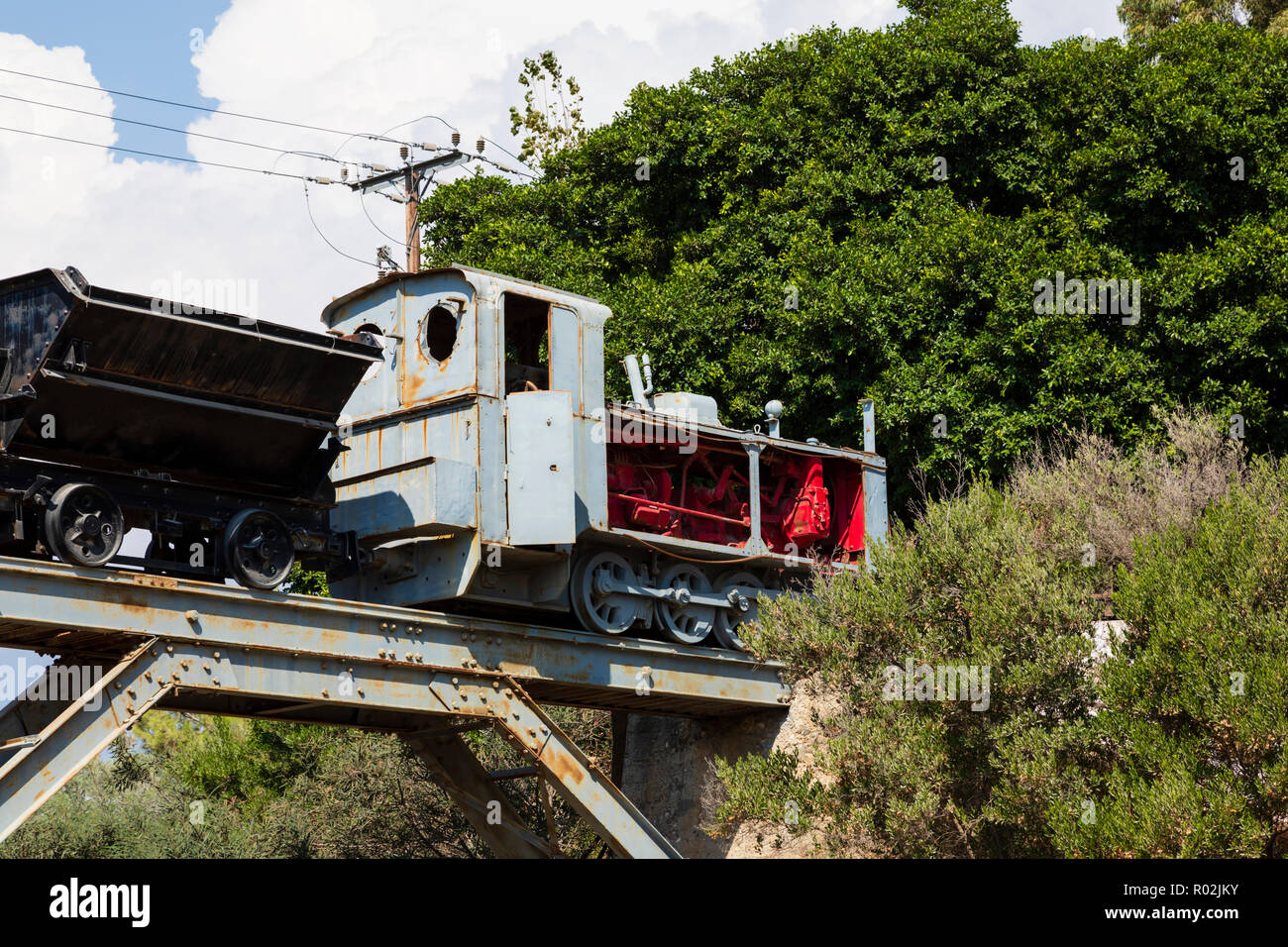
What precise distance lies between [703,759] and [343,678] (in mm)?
6893

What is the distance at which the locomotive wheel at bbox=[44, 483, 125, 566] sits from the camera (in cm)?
1378

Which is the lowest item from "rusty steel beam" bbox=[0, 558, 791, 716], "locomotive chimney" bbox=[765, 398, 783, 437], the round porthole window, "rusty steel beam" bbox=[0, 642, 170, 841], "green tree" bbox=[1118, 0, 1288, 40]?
"rusty steel beam" bbox=[0, 642, 170, 841]

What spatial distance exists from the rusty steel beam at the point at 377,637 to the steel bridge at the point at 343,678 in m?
0.02

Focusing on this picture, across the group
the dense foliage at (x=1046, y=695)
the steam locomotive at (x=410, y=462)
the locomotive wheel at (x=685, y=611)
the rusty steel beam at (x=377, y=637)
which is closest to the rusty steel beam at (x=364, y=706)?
the rusty steel beam at (x=377, y=637)

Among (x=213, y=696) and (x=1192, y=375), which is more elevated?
(x=1192, y=375)

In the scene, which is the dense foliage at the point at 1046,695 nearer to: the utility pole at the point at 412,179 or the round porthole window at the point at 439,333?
the round porthole window at the point at 439,333

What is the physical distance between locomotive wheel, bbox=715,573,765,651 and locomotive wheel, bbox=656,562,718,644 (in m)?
0.15

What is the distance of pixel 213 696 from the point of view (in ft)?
52.4

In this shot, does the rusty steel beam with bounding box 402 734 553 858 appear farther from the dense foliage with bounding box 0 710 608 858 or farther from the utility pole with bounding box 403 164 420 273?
the utility pole with bounding box 403 164 420 273

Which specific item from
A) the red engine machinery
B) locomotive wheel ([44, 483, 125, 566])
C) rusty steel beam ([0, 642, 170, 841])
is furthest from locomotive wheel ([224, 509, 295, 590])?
the red engine machinery

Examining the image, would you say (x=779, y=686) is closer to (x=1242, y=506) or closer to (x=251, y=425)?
(x=1242, y=506)

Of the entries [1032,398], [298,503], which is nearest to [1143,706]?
[298,503]

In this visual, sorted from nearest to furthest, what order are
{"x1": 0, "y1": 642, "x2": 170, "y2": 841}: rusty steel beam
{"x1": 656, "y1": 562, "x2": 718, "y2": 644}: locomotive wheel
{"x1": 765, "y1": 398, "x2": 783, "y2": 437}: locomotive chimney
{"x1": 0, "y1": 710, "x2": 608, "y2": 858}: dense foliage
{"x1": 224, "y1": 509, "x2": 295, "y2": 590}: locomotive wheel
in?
{"x1": 0, "y1": 642, "x2": 170, "y2": 841}: rusty steel beam, {"x1": 224, "y1": 509, "x2": 295, "y2": 590}: locomotive wheel, {"x1": 656, "y1": 562, "x2": 718, "y2": 644}: locomotive wheel, {"x1": 765, "y1": 398, "x2": 783, "y2": 437}: locomotive chimney, {"x1": 0, "y1": 710, "x2": 608, "y2": 858}: dense foliage
